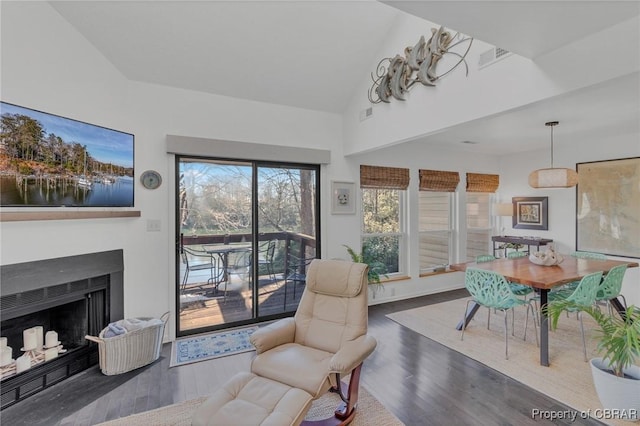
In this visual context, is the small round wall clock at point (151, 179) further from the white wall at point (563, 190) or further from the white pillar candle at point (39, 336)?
the white wall at point (563, 190)

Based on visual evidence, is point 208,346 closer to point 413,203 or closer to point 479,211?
point 413,203

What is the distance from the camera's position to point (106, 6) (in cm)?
251

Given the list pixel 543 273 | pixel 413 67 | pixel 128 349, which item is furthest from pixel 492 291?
pixel 128 349

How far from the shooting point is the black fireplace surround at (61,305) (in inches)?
86.3

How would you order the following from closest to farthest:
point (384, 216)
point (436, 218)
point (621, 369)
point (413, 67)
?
point (621, 369) → point (413, 67) → point (384, 216) → point (436, 218)

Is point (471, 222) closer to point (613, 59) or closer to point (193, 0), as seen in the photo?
point (613, 59)

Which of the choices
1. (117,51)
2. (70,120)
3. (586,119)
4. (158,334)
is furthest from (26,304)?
(586,119)

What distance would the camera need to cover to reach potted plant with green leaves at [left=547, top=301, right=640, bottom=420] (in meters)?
1.96

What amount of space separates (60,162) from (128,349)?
1651mm

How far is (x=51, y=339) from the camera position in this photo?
256 centimetres

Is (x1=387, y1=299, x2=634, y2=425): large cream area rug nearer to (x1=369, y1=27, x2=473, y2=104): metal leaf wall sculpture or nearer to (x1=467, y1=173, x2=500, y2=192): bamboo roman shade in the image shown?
(x1=467, y1=173, x2=500, y2=192): bamboo roman shade

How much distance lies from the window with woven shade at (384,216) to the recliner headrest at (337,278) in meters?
2.14

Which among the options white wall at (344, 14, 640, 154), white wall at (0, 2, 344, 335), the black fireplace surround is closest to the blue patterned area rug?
white wall at (0, 2, 344, 335)

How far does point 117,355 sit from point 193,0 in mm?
3149
